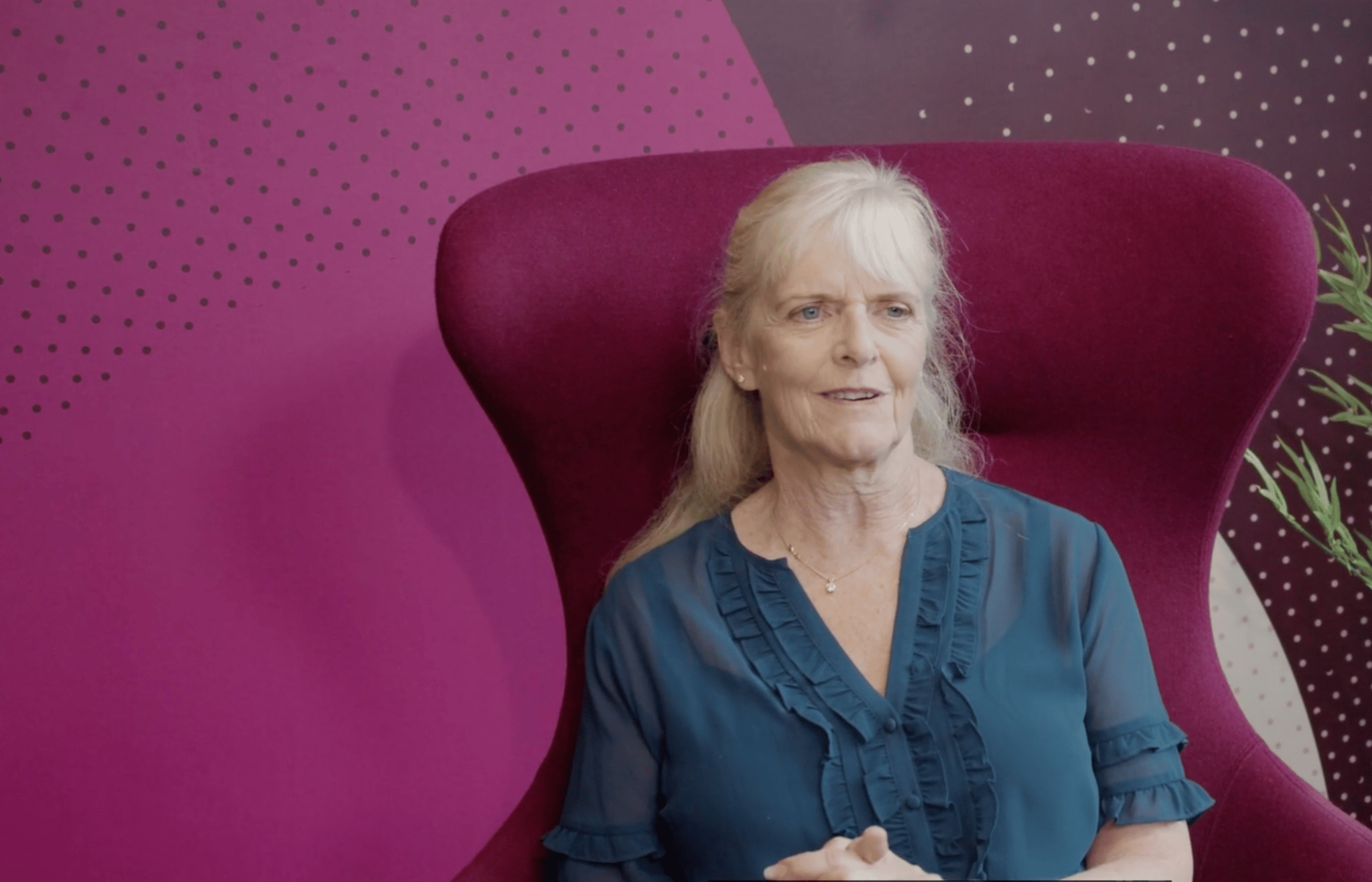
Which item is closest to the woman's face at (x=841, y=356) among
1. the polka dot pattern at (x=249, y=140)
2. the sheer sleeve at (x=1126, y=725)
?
the sheer sleeve at (x=1126, y=725)

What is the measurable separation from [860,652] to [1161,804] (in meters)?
0.33

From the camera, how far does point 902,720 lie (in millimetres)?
1209

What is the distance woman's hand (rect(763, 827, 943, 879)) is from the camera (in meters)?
1.06

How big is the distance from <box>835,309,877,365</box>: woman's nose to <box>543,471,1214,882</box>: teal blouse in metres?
0.22

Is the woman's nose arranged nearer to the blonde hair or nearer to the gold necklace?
the blonde hair

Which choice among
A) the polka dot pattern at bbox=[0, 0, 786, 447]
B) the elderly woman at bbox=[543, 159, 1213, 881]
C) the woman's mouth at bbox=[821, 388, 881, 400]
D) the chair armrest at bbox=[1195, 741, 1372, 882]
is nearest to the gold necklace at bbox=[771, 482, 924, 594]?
the elderly woman at bbox=[543, 159, 1213, 881]

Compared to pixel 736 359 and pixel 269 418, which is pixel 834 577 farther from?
pixel 269 418

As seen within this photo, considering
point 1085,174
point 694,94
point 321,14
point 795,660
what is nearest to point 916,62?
point 694,94

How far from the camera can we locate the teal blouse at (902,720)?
1.19m

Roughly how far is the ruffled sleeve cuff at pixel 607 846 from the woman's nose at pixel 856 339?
545mm

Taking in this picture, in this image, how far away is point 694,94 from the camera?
190 cm

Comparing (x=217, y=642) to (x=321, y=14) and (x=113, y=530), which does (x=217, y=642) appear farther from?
(x=321, y=14)

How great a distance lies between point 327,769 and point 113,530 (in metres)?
0.50

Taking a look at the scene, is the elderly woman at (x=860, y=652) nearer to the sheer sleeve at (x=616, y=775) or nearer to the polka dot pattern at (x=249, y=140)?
the sheer sleeve at (x=616, y=775)
